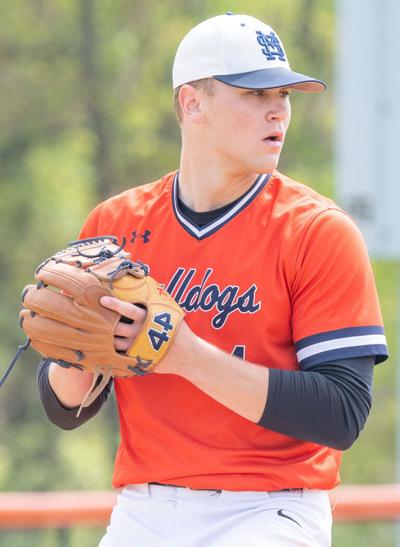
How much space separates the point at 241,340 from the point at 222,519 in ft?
1.53

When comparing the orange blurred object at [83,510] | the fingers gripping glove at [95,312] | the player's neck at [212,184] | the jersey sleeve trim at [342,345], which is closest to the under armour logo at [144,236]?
the player's neck at [212,184]

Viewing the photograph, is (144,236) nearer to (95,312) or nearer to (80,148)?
(95,312)

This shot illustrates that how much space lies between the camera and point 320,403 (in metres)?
2.90

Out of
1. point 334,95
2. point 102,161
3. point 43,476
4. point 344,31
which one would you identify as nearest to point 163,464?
point 344,31

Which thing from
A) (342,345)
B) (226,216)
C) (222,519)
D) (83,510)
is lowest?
(83,510)

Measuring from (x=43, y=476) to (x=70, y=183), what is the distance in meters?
3.10

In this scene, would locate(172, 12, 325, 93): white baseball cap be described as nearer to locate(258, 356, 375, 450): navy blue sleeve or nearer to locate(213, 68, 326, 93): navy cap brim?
locate(213, 68, 326, 93): navy cap brim

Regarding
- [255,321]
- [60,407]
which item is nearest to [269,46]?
[255,321]

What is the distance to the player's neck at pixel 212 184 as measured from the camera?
3.27m

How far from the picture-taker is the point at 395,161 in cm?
588

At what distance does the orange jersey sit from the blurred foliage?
8.70 m

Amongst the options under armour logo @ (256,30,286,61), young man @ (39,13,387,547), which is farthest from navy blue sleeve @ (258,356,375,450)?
under armour logo @ (256,30,286,61)

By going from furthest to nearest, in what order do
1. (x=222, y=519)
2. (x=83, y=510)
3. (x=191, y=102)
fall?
1. (x=83, y=510)
2. (x=191, y=102)
3. (x=222, y=519)

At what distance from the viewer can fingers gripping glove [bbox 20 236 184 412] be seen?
285cm
